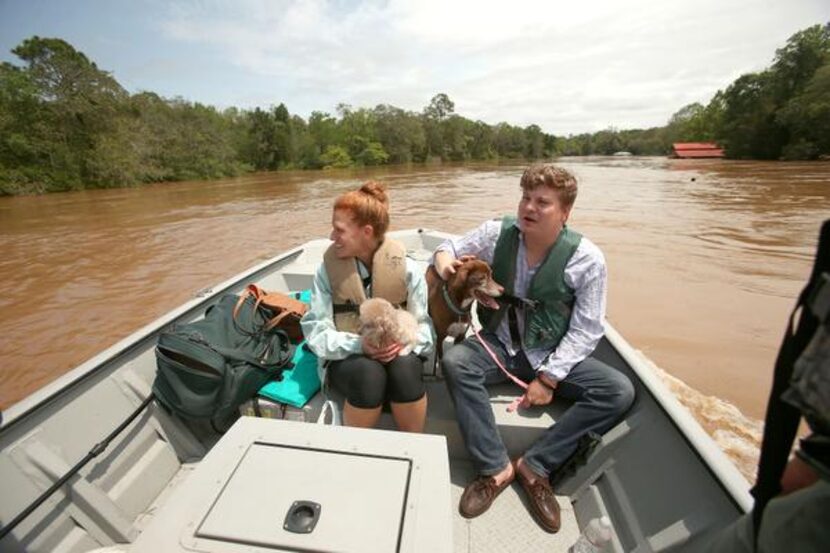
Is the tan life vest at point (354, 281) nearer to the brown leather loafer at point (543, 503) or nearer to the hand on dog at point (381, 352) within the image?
the hand on dog at point (381, 352)

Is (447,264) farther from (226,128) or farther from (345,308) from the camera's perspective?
(226,128)

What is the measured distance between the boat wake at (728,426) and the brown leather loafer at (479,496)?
5.82ft

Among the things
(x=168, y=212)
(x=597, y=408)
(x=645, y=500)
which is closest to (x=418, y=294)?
(x=597, y=408)

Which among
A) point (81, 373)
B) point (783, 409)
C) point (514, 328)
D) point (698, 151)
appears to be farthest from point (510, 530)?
point (698, 151)

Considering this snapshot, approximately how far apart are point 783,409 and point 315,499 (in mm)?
1112

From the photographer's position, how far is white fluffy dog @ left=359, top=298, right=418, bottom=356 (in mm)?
1976

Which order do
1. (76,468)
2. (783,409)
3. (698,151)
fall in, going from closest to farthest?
(783,409) < (76,468) < (698,151)

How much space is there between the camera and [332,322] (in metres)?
2.27

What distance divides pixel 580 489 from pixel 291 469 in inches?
60.4

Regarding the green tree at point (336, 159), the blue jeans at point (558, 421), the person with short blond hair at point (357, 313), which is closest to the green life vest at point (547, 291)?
the blue jeans at point (558, 421)

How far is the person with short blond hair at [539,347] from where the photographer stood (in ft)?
6.57

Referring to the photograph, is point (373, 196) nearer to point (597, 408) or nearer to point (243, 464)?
point (243, 464)

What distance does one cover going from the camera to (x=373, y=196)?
7.23ft

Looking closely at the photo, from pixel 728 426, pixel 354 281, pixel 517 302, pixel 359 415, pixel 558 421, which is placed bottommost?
pixel 728 426
